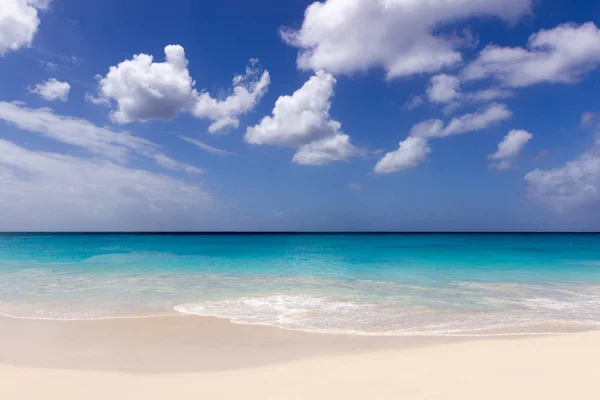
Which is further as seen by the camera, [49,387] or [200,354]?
[200,354]

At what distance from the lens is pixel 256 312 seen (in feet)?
29.5

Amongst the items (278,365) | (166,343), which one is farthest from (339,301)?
(166,343)

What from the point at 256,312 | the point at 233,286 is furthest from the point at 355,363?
the point at 233,286

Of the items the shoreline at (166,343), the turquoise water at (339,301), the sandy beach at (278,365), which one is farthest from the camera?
the turquoise water at (339,301)

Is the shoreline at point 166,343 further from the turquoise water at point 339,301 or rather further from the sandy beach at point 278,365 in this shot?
the turquoise water at point 339,301

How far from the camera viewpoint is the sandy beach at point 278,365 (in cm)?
448

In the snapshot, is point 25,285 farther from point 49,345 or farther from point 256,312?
point 256,312

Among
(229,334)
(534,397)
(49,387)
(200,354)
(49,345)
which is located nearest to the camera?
(534,397)

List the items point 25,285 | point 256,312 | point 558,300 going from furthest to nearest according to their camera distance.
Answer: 1. point 25,285
2. point 558,300
3. point 256,312

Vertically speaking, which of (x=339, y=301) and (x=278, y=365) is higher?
(x=278, y=365)

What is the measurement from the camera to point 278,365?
5395mm

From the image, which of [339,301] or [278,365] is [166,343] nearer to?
[278,365]

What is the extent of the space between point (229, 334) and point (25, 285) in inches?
443

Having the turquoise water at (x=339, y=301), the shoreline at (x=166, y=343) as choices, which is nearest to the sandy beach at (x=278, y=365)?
the shoreline at (x=166, y=343)
